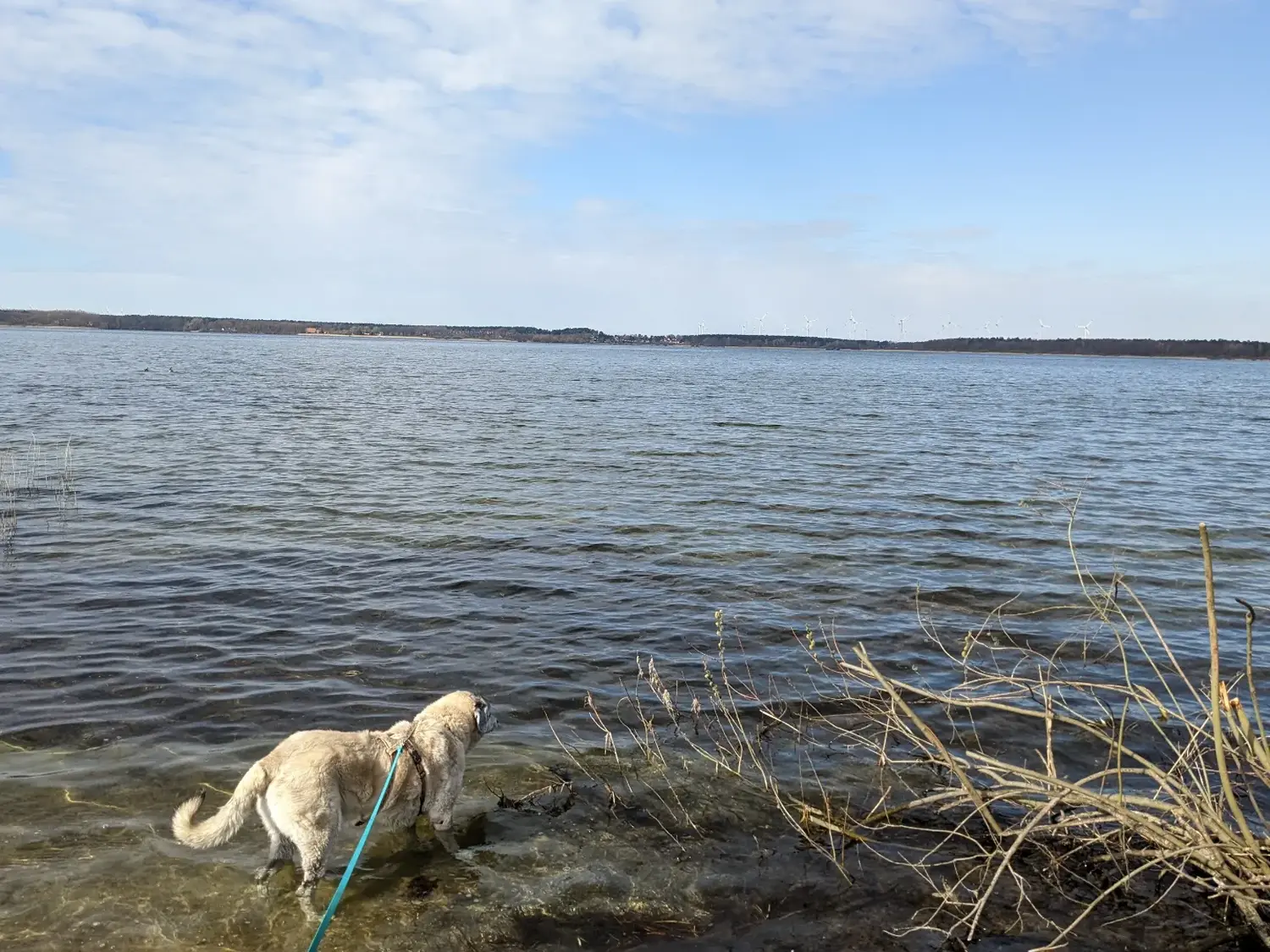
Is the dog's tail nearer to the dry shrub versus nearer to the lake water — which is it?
the lake water

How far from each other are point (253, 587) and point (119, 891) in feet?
24.8

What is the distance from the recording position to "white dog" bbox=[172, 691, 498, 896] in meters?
5.92

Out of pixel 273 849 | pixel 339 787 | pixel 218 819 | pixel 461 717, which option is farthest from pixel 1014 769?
pixel 218 819

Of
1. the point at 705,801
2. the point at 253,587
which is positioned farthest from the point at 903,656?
the point at 253,587

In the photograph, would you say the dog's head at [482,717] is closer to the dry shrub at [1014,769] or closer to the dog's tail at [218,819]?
the dry shrub at [1014,769]

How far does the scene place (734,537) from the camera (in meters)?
17.7

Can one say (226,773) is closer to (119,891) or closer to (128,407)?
(119,891)

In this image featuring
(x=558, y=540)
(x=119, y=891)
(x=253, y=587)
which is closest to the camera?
(x=119, y=891)

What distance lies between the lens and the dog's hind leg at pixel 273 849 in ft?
20.1

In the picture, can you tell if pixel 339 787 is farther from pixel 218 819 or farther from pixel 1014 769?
pixel 1014 769

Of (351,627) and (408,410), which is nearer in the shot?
(351,627)

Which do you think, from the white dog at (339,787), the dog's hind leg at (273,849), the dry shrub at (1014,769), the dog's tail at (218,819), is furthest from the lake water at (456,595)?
the dry shrub at (1014,769)

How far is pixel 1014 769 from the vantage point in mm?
5828

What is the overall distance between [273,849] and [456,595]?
23.1 feet
